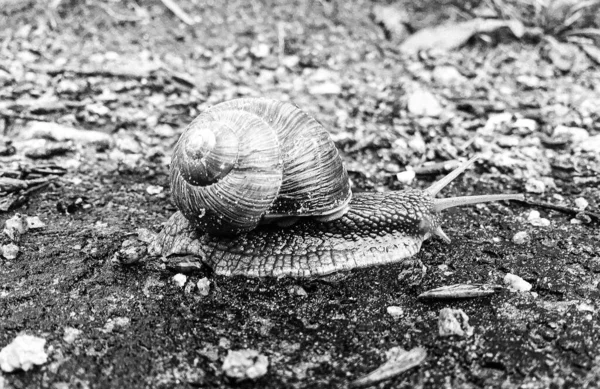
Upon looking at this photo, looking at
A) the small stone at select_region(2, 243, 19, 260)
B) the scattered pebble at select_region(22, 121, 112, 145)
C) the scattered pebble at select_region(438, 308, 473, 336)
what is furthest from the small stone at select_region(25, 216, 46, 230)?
the scattered pebble at select_region(438, 308, 473, 336)

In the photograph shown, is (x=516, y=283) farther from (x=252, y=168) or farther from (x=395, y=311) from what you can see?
(x=252, y=168)

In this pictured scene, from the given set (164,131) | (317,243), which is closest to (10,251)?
(164,131)

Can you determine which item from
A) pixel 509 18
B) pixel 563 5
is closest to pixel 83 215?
pixel 509 18

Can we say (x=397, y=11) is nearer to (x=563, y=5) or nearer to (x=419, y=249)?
(x=563, y=5)

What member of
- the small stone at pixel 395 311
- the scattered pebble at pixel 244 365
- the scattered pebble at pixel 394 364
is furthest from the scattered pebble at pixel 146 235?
the scattered pebble at pixel 394 364

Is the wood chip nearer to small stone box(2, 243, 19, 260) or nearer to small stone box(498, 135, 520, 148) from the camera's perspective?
small stone box(498, 135, 520, 148)

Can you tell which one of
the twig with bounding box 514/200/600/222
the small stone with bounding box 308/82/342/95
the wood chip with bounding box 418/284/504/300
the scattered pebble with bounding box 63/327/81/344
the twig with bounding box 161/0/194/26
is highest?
the twig with bounding box 161/0/194/26

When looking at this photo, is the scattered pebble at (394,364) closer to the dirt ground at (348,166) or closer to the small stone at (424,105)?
the dirt ground at (348,166)
